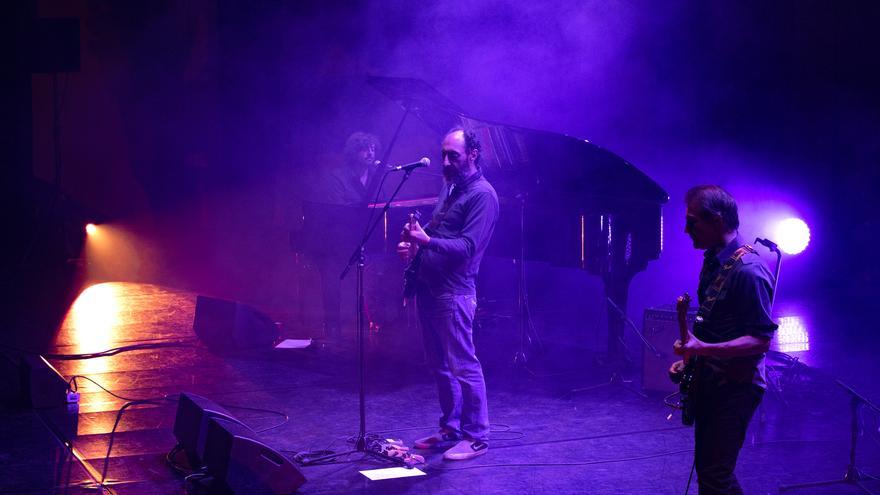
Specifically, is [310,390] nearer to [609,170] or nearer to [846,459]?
[609,170]

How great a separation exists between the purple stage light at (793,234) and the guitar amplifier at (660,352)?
473 centimetres

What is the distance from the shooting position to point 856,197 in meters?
9.54


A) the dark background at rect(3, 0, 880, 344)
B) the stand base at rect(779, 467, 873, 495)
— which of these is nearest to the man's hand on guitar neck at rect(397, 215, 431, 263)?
the stand base at rect(779, 467, 873, 495)

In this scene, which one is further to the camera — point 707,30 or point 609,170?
point 707,30

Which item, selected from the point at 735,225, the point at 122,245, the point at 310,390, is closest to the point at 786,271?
the point at 310,390

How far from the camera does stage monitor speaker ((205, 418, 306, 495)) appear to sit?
3275mm

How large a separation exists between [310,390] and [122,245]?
8247mm

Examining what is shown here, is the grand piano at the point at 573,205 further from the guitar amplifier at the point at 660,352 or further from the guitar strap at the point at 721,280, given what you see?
the guitar strap at the point at 721,280

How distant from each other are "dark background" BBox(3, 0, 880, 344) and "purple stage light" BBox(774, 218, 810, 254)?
0.13 m

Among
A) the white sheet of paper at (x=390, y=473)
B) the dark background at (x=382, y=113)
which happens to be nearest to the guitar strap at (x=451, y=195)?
the white sheet of paper at (x=390, y=473)

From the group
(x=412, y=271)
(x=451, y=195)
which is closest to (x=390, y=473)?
(x=412, y=271)

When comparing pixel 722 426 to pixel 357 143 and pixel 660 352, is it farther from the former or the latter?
pixel 357 143

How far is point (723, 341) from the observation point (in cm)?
276

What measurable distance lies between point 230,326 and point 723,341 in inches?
203
